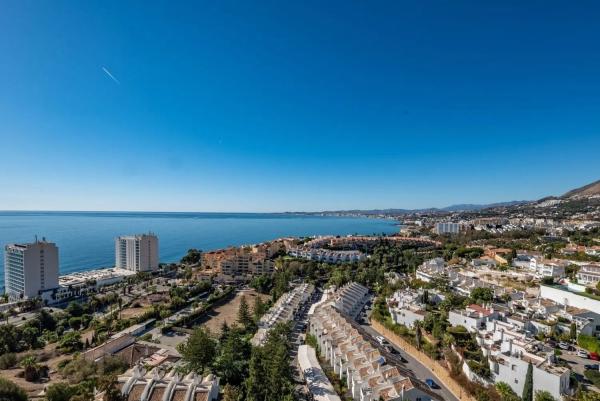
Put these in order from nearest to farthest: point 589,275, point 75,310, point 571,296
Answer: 1. point 571,296
2. point 589,275
3. point 75,310

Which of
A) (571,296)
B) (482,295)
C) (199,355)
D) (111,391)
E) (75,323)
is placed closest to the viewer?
(111,391)

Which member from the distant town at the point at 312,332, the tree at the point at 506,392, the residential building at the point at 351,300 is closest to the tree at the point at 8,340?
the distant town at the point at 312,332

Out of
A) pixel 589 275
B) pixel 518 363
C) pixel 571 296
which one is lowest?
pixel 518 363

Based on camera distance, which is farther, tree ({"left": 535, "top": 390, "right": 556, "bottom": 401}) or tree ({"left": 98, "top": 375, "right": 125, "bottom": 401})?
tree ({"left": 535, "top": 390, "right": 556, "bottom": 401})

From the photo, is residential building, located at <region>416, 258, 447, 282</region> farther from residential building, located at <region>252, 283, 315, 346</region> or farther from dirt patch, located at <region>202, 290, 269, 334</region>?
dirt patch, located at <region>202, 290, 269, 334</region>

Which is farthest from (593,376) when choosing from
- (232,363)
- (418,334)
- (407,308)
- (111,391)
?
(111,391)

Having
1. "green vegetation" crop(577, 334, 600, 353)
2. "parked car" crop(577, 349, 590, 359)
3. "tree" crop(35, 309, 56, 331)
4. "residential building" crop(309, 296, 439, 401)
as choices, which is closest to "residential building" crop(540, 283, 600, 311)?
"green vegetation" crop(577, 334, 600, 353)

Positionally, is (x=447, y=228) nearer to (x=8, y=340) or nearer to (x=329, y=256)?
(x=329, y=256)

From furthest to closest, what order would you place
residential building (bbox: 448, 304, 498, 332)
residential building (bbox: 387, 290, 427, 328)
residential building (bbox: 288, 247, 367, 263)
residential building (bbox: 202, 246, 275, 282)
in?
residential building (bbox: 288, 247, 367, 263), residential building (bbox: 202, 246, 275, 282), residential building (bbox: 387, 290, 427, 328), residential building (bbox: 448, 304, 498, 332)
